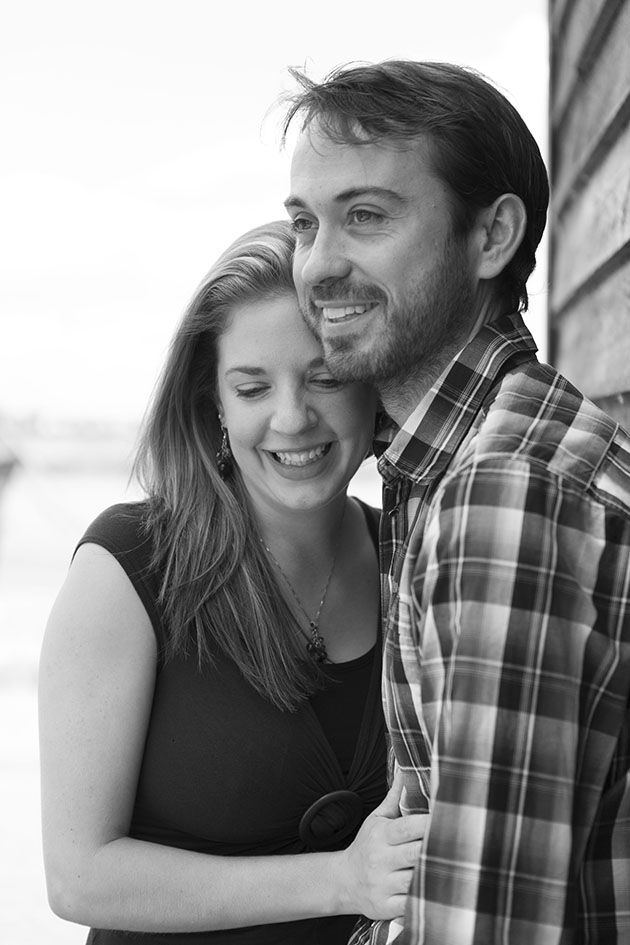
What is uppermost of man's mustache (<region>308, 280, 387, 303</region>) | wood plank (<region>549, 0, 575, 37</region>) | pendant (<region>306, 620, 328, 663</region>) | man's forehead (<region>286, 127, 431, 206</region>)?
wood plank (<region>549, 0, 575, 37</region>)

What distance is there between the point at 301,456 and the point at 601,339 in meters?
0.70

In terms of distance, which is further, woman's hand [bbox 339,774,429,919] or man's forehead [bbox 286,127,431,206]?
man's forehead [bbox 286,127,431,206]

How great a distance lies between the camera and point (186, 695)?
1745 mm

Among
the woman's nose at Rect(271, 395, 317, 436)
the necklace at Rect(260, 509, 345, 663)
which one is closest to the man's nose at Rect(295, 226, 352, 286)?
the woman's nose at Rect(271, 395, 317, 436)

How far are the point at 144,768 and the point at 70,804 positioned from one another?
14 centimetres

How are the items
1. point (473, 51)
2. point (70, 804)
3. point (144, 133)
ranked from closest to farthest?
point (70, 804) → point (473, 51) → point (144, 133)

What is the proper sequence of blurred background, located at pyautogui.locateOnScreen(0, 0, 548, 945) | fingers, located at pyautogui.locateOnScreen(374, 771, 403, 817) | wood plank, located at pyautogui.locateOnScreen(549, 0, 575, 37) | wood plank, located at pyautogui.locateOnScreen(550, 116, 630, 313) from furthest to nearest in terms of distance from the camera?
blurred background, located at pyautogui.locateOnScreen(0, 0, 548, 945) < wood plank, located at pyautogui.locateOnScreen(549, 0, 575, 37) < wood plank, located at pyautogui.locateOnScreen(550, 116, 630, 313) < fingers, located at pyautogui.locateOnScreen(374, 771, 403, 817)

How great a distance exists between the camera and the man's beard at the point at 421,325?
1.49m

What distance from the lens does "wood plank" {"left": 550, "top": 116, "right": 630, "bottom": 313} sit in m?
1.83

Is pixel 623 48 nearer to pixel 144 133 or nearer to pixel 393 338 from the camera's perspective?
pixel 393 338

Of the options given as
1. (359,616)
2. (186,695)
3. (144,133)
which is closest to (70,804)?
(186,695)

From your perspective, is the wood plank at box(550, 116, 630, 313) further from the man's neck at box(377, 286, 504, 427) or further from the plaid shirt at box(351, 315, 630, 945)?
the plaid shirt at box(351, 315, 630, 945)

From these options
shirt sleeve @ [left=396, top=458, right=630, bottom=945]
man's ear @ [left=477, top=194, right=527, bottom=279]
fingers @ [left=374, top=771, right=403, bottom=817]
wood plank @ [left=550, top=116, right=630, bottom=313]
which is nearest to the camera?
shirt sleeve @ [left=396, top=458, right=630, bottom=945]

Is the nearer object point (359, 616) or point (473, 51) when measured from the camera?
point (359, 616)
